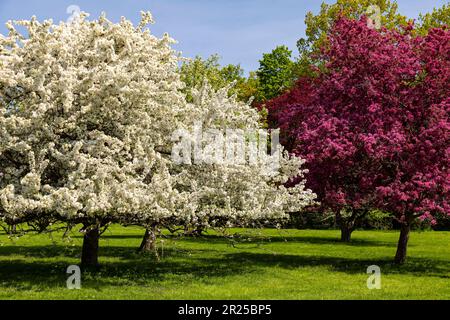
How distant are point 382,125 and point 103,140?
10567mm

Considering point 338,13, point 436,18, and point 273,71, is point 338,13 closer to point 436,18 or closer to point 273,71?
point 436,18

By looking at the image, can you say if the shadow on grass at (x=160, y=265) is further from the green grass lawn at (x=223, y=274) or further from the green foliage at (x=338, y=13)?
the green foliage at (x=338, y=13)

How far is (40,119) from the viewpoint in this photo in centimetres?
1662

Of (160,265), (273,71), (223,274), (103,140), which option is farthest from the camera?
(273,71)

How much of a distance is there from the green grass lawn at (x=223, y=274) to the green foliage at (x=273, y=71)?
4076 cm

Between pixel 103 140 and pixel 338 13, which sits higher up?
pixel 338 13

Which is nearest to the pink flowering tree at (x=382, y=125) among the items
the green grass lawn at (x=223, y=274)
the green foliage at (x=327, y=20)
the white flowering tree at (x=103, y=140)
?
the green grass lawn at (x=223, y=274)

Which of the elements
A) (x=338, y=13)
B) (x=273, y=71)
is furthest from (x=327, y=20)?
(x=273, y=71)

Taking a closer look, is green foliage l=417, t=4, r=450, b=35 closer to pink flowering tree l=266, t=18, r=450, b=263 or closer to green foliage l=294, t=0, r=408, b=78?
green foliage l=294, t=0, r=408, b=78

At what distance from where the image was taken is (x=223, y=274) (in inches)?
806

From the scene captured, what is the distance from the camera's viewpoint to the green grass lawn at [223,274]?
53.9 feet

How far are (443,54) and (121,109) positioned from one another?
41.8 ft
